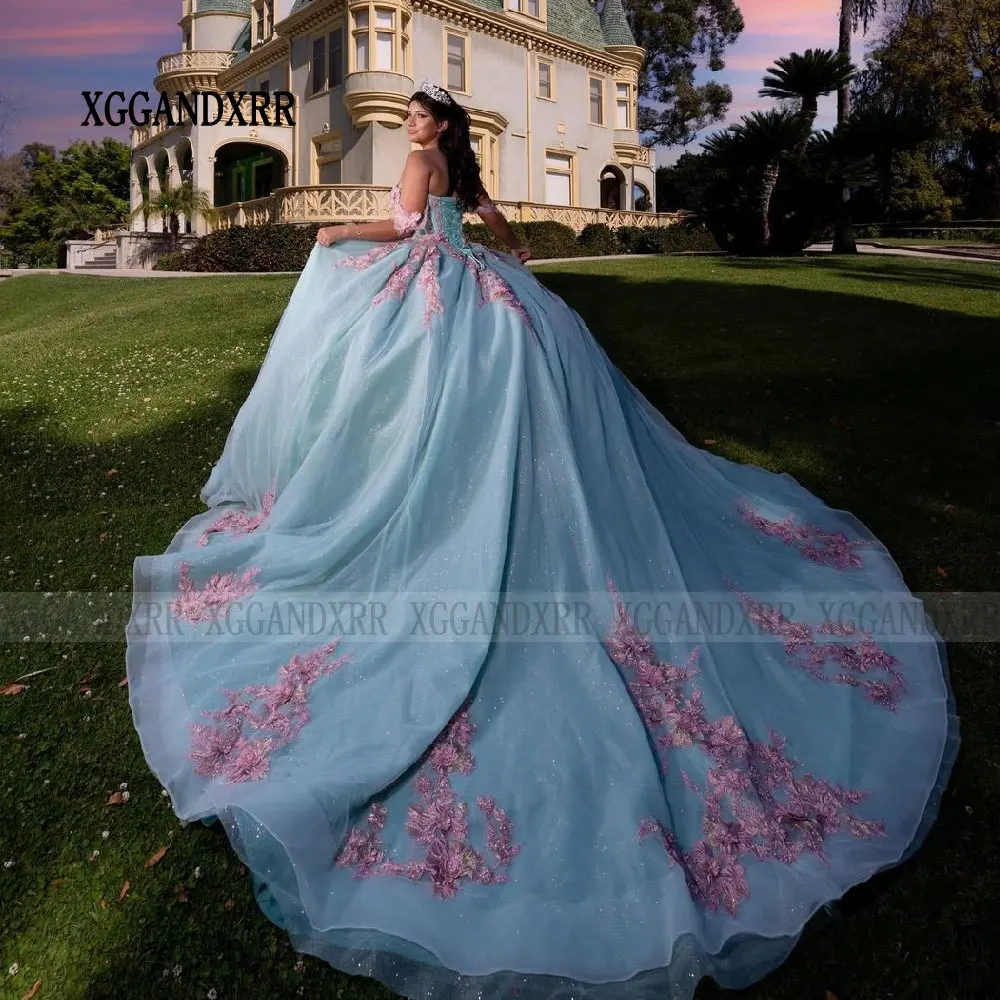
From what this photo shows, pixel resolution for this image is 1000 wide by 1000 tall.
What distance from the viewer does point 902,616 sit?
12.2 feet

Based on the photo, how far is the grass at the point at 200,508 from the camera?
222 cm

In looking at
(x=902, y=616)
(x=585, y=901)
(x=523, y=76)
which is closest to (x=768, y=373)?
(x=902, y=616)

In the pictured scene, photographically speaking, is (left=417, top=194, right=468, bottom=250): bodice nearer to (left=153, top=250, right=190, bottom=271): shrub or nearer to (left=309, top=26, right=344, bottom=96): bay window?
(left=153, top=250, right=190, bottom=271): shrub

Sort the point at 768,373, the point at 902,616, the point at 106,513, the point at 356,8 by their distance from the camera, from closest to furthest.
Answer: the point at 902,616 → the point at 106,513 → the point at 768,373 → the point at 356,8

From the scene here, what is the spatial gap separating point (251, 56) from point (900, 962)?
32004 millimetres

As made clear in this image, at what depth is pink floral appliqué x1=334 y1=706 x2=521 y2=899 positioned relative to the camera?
2287 mm

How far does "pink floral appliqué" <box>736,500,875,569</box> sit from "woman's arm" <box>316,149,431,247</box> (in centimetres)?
239

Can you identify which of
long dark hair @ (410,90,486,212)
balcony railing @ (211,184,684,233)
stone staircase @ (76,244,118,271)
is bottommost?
long dark hair @ (410,90,486,212)

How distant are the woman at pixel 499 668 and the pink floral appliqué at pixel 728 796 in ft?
0.03

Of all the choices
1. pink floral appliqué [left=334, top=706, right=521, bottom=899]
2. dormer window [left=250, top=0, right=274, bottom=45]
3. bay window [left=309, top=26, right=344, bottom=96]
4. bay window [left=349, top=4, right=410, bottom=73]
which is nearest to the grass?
pink floral appliqué [left=334, top=706, right=521, bottom=899]

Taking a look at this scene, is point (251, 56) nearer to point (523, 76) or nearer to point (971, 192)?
point (523, 76)

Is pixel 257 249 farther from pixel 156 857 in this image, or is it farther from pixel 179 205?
pixel 156 857

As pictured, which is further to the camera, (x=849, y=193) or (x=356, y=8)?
(x=356, y=8)

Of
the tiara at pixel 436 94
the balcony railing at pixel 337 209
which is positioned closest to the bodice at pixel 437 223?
the tiara at pixel 436 94
